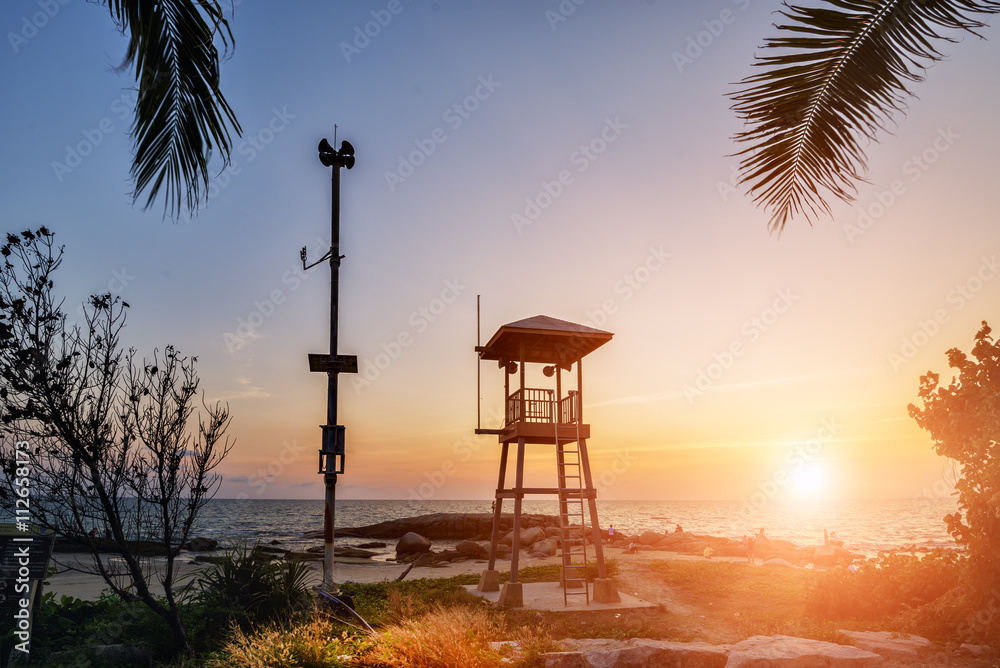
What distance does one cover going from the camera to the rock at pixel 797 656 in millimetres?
8352

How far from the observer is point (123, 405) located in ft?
30.1

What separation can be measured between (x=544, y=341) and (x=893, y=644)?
9.68 meters

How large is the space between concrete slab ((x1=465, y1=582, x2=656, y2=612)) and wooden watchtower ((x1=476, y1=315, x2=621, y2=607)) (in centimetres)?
24

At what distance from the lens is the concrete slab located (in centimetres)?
1408

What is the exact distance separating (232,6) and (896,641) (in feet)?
38.6

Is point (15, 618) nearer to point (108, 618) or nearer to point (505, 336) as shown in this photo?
point (108, 618)

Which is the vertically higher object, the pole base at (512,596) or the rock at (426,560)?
the pole base at (512,596)

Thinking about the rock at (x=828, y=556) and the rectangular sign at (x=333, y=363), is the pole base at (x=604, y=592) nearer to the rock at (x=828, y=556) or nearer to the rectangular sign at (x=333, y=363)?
the rectangular sign at (x=333, y=363)

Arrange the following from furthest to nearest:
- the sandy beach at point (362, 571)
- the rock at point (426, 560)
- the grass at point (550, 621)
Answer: the rock at point (426, 560), the sandy beach at point (362, 571), the grass at point (550, 621)

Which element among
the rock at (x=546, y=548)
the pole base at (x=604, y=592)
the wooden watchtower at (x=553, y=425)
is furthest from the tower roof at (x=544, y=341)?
the rock at (x=546, y=548)

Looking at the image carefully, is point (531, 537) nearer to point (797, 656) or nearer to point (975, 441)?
point (975, 441)

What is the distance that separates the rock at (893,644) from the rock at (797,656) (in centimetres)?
55

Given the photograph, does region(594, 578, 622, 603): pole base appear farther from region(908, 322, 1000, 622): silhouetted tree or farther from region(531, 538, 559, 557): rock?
region(531, 538, 559, 557): rock

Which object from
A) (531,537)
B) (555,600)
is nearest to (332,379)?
(555,600)
